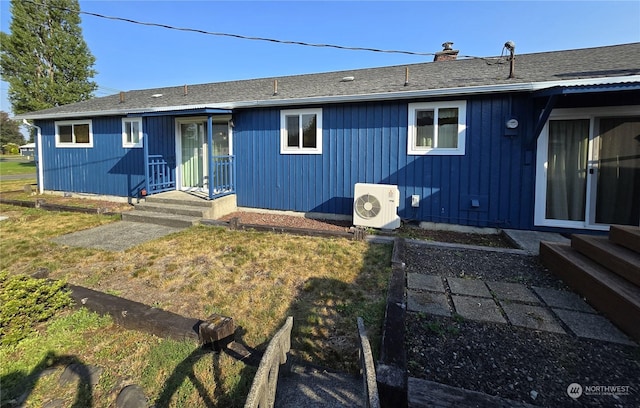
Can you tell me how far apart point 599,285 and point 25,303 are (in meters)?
5.08

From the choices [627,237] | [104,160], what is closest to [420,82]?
[627,237]

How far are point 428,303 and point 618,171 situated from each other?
4.80 meters

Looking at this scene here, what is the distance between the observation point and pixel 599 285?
2.87m

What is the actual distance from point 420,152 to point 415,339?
4344 mm

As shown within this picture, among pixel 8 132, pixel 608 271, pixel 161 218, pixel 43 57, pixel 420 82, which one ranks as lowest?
pixel 608 271

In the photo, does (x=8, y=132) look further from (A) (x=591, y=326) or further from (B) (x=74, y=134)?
(A) (x=591, y=326)

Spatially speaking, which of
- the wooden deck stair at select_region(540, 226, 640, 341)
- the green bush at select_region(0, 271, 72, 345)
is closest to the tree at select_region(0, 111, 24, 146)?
the green bush at select_region(0, 271, 72, 345)

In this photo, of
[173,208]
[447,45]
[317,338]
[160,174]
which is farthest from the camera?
[447,45]

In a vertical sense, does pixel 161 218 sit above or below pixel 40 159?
below

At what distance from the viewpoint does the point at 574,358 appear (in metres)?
2.18

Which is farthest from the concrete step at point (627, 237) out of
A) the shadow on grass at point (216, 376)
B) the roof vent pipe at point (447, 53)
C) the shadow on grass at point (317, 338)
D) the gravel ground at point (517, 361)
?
the roof vent pipe at point (447, 53)

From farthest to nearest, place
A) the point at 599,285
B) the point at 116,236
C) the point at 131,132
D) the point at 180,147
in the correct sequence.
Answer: the point at 131,132, the point at 180,147, the point at 116,236, the point at 599,285

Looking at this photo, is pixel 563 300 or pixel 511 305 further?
pixel 563 300

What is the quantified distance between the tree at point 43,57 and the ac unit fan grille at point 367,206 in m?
27.5
